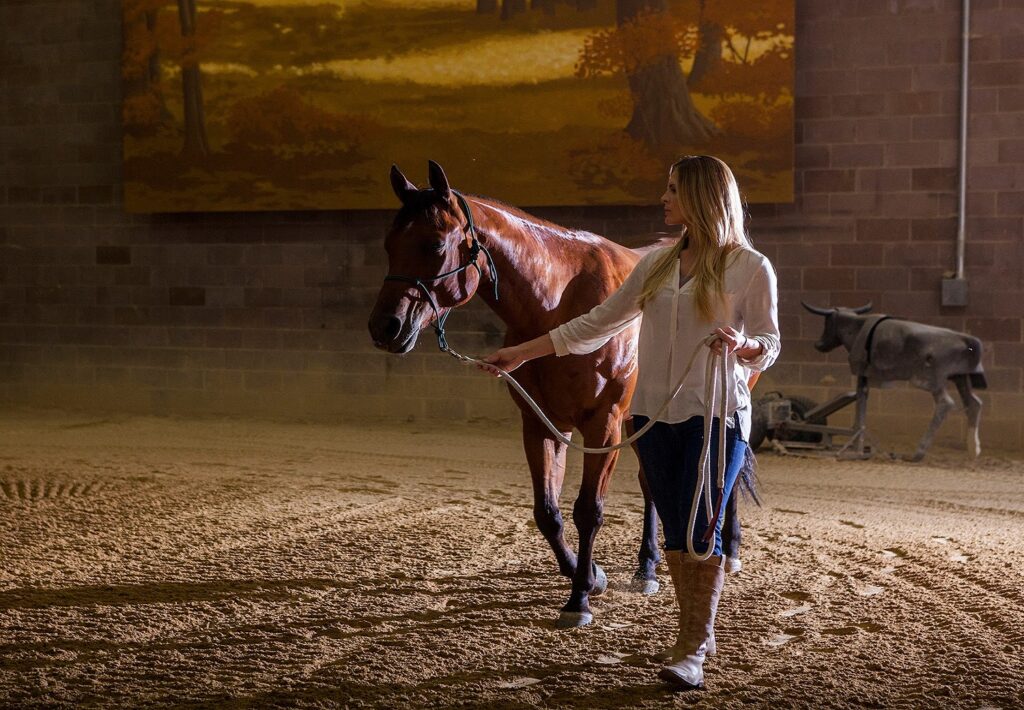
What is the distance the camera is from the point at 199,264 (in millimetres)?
9570

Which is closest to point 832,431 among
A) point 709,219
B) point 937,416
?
point 937,416

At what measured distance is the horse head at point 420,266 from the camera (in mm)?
3359

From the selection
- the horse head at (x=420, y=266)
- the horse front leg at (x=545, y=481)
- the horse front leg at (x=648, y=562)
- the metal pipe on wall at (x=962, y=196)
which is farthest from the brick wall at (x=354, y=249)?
the horse head at (x=420, y=266)

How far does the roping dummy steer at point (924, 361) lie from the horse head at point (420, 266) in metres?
4.31

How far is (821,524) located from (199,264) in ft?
20.6

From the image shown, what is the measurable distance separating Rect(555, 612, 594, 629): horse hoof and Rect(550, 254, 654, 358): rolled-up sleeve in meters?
0.86

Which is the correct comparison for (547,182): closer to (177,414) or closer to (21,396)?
(177,414)

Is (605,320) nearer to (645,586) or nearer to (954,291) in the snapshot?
(645,586)

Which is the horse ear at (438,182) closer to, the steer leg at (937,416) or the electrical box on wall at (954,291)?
the steer leg at (937,416)

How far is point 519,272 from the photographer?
3572 millimetres

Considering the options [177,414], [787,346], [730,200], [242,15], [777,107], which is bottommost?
[177,414]

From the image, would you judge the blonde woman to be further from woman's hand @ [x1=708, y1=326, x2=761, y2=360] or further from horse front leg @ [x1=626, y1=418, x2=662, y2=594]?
horse front leg @ [x1=626, y1=418, x2=662, y2=594]

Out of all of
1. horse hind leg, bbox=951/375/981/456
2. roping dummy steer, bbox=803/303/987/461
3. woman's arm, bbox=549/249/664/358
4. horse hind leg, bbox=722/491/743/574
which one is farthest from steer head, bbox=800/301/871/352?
woman's arm, bbox=549/249/664/358

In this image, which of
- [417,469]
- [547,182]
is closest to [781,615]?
[417,469]
